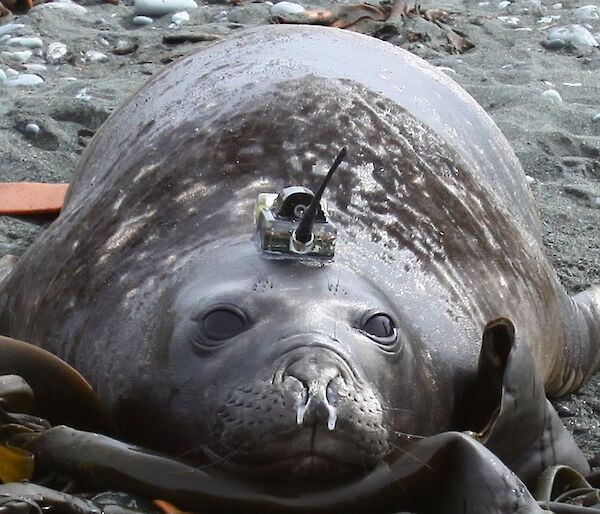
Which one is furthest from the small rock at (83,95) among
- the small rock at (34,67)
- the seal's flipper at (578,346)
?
the seal's flipper at (578,346)

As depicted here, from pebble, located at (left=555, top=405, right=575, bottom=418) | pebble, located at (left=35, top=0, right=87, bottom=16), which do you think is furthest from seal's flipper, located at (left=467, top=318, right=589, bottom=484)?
pebble, located at (left=35, top=0, right=87, bottom=16)

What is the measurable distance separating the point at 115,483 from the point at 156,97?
196 centimetres

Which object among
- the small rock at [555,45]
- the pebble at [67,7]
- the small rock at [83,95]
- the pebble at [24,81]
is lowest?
the pebble at [67,7]

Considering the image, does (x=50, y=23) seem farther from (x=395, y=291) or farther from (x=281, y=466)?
(x=281, y=466)

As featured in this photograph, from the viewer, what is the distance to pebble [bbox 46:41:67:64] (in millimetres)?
7844

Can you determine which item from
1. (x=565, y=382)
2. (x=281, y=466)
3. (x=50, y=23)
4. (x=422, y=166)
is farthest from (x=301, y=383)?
(x=50, y=23)

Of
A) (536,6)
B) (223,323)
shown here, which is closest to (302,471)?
(223,323)

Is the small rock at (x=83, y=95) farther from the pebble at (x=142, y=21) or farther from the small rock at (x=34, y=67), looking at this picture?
the pebble at (x=142, y=21)

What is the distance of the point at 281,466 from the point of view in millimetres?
2775

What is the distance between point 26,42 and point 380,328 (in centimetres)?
538

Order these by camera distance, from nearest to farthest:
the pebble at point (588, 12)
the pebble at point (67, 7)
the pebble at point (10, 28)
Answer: the pebble at point (10, 28), the pebble at point (67, 7), the pebble at point (588, 12)

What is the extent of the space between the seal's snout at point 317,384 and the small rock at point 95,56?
5333 mm

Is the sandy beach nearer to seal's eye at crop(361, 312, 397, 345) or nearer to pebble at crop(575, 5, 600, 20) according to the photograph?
pebble at crop(575, 5, 600, 20)

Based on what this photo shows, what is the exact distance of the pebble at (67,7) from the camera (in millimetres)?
8727
